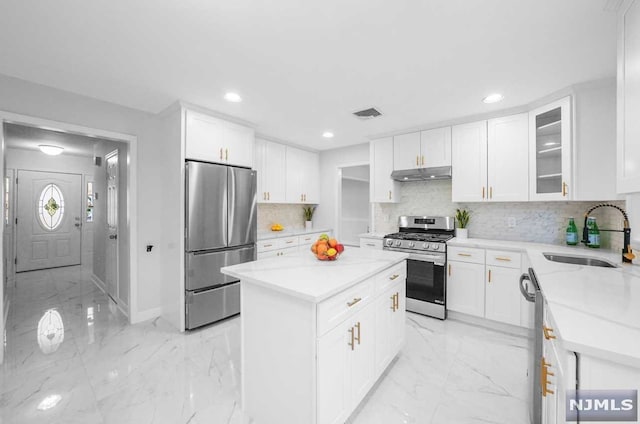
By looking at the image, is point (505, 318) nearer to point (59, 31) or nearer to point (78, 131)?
point (59, 31)

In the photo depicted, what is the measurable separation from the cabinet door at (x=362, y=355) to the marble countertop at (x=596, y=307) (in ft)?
3.11

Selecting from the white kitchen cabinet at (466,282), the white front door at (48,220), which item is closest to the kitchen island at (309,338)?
the white kitchen cabinet at (466,282)

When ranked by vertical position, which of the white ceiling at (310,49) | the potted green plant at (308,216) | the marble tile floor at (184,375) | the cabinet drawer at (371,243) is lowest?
the marble tile floor at (184,375)

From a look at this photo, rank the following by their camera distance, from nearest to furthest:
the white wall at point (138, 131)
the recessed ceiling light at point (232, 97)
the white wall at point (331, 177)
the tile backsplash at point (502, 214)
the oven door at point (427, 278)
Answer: the white wall at point (138, 131) → the recessed ceiling light at point (232, 97) → the tile backsplash at point (502, 214) → the oven door at point (427, 278) → the white wall at point (331, 177)

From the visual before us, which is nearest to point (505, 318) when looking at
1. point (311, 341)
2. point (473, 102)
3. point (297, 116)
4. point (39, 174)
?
point (473, 102)

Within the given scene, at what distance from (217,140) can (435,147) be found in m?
2.79

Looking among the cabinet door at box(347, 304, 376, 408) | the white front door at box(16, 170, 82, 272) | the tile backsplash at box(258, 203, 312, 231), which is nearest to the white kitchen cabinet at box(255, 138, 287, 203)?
the tile backsplash at box(258, 203, 312, 231)

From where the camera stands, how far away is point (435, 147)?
349 cm

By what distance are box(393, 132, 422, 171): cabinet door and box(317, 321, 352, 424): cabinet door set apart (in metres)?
2.75

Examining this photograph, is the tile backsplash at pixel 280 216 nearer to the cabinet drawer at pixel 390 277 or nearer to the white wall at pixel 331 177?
the white wall at pixel 331 177

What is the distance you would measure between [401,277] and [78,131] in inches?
137

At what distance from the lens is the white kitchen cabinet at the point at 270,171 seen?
4.05 meters

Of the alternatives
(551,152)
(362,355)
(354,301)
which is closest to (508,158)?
(551,152)

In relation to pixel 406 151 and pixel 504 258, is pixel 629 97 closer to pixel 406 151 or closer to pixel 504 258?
pixel 504 258
